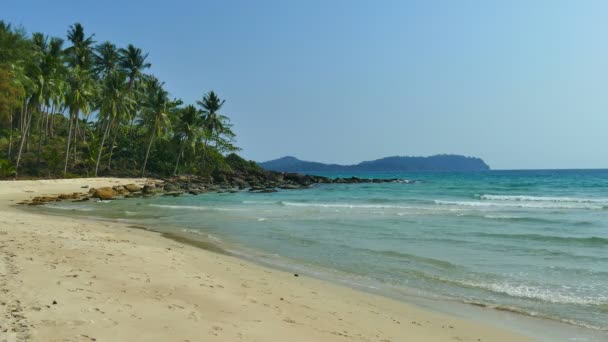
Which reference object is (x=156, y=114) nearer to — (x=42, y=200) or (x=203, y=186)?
(x=203, y=186)

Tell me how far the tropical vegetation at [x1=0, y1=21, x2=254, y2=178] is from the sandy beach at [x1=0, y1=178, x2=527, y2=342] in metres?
33.7


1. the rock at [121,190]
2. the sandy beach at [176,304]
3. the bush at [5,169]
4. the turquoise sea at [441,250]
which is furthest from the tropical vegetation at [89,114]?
the sandy beach at [176,304]

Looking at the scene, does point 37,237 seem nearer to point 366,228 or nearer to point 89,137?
point 366,228

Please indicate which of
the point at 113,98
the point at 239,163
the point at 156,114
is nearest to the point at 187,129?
the point at 156,114

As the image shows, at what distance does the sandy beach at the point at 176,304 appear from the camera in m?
4.72

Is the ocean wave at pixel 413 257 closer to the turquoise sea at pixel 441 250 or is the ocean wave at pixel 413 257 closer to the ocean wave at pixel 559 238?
the turquoise sea at pixel 441 250

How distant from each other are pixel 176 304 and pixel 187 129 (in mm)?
48873

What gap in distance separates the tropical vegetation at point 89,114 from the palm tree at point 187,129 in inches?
4.8

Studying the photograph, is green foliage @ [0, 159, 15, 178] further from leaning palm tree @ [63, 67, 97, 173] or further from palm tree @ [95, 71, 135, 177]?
palm tree @ [95, 71, 135, 177]

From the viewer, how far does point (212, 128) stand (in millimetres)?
59000

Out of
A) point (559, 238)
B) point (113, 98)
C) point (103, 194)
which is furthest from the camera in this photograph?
point (113, 98)

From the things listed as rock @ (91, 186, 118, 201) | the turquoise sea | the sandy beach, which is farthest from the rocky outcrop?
the sandy beach

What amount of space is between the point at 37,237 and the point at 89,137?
171 ft

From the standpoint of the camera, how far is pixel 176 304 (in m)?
5.86
